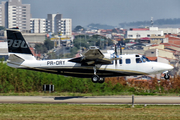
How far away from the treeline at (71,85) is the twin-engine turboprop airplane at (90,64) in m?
7.32

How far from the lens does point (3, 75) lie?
4741cm

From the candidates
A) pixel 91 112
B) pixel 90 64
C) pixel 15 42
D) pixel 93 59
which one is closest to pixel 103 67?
pixel 90 64

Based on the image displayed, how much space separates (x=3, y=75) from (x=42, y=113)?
2379 centimetres

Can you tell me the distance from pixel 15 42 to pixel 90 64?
851 cm

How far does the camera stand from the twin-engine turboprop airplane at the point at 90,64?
116ft

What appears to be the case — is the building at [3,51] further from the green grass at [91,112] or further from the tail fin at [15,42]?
the green grass at [91,112]

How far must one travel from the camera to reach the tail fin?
123 ft

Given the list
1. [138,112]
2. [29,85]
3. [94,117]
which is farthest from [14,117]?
[29,85]

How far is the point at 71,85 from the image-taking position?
4541cm

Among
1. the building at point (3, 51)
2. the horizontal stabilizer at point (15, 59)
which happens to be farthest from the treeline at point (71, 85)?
the building at point (3, 51)

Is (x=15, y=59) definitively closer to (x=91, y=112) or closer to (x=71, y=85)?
(x=71, y=85)

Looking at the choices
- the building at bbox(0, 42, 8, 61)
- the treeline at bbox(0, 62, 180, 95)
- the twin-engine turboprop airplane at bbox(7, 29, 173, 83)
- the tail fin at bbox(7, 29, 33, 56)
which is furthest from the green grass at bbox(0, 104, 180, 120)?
the building at bbox(0, 42, 8, 61)

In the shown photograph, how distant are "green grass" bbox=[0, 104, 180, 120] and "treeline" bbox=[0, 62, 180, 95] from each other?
14893mm

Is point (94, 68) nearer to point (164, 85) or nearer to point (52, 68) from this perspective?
point (52, 68)
